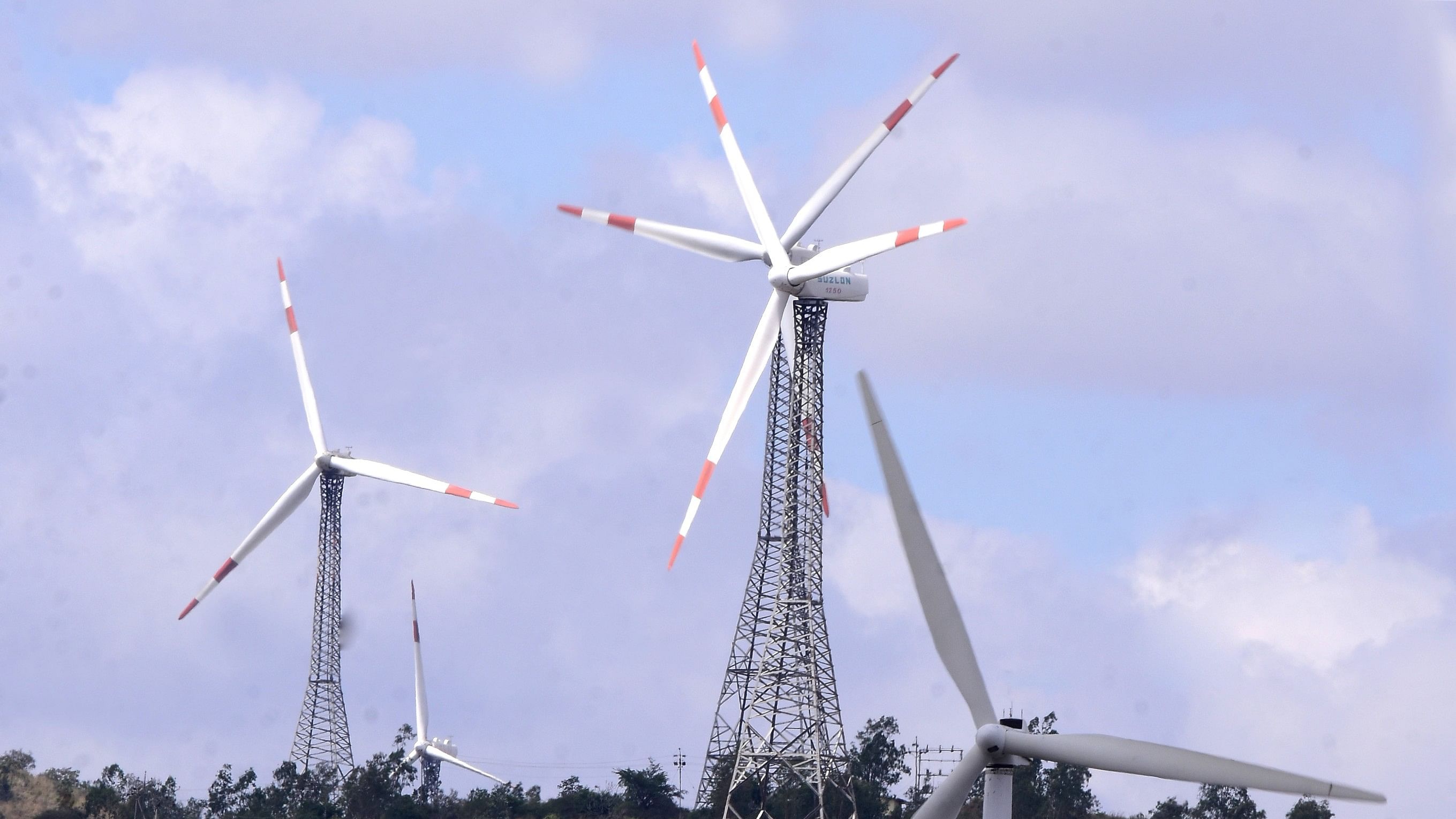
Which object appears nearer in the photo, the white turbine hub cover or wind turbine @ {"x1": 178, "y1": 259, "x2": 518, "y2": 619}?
the white turbine hub cover

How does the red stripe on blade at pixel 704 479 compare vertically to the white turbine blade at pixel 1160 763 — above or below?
above

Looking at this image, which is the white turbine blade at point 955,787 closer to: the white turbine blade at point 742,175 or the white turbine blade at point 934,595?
the white turbine blade at point 934,595

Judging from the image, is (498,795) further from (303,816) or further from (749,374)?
(749,374)

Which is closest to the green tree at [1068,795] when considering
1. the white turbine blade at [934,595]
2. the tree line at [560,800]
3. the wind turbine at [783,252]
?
the tree line at [560,800]

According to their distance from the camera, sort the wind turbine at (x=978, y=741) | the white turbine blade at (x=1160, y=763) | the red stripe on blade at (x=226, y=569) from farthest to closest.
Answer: the red stripe on blade at (x=226, y=569), the wind turbine at (x=978, y=741), the white turbine blade at (x=1160, y=763)

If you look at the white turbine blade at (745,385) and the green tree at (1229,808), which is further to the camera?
the green tree at (1229,808)

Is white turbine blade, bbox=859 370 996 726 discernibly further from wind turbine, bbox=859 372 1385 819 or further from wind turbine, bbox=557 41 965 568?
wind turbine, bbox=557 41 965 568

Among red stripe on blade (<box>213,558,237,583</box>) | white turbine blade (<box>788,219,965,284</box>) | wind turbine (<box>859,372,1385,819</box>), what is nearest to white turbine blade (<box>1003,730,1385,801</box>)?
wind turbine (<box>859,372,1385,819</box>)

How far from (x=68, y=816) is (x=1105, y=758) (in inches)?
5968

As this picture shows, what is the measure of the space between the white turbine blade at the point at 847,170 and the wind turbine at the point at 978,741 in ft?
173

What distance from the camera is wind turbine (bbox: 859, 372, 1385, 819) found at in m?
54.8

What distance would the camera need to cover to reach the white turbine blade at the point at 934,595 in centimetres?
5756

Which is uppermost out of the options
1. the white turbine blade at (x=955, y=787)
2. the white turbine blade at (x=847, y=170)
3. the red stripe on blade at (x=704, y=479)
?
the white turbine blade at (x=847, y=170)

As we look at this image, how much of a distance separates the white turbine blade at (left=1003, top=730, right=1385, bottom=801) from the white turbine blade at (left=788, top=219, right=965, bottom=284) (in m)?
32.4
